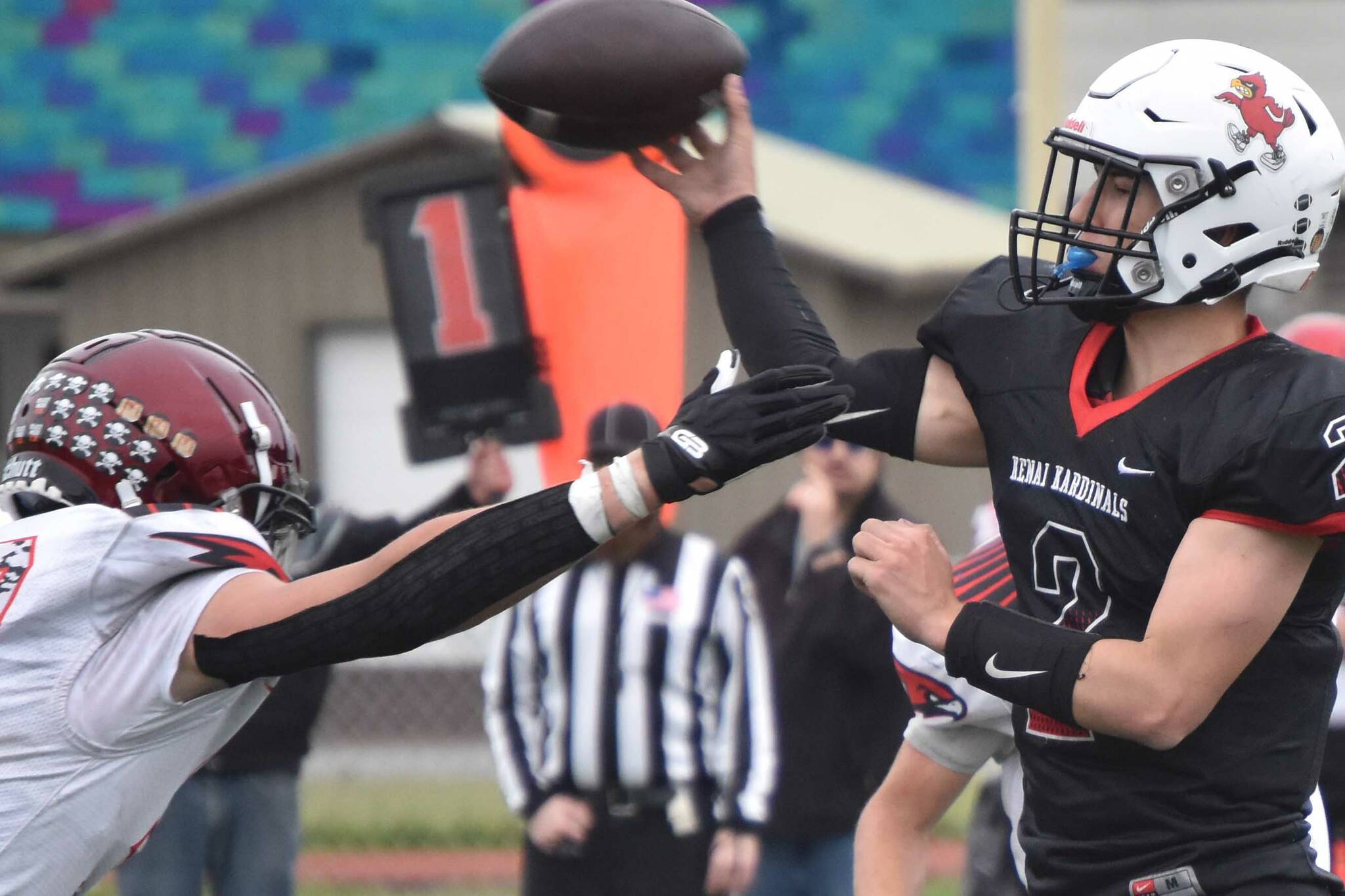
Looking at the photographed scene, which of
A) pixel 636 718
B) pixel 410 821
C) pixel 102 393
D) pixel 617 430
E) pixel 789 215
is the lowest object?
pixel 410 821

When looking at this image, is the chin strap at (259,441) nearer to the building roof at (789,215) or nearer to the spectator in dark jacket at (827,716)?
the spectator in dark jacket at (827,716)

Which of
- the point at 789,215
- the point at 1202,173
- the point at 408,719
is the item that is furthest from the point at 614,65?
the point at 789,215

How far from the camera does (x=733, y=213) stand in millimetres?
2861

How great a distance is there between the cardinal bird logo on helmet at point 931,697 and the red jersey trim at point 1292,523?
0.63 m

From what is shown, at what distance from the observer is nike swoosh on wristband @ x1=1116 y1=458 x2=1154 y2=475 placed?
8.07ft

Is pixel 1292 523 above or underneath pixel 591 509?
underneath

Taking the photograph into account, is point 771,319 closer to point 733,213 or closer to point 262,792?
point 733,213

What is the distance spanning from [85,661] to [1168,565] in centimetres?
140

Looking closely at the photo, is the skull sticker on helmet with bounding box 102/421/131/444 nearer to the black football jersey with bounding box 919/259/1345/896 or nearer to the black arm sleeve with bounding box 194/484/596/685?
the black arm sleeve with bounding box 194/484/596/685

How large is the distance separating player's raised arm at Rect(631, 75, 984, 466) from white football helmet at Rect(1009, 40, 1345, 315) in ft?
0.98

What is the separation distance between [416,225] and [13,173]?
23.0 feet

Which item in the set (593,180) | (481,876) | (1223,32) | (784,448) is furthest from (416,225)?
(1223,32)

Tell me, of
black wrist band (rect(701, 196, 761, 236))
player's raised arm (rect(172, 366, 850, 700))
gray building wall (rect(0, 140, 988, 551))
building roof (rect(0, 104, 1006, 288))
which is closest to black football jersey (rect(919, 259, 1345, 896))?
player's raised arm (rect(172, 366, 850, 700))

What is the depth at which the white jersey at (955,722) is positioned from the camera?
2.87 m
